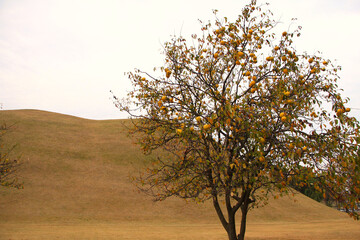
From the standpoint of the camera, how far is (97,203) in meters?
34.1

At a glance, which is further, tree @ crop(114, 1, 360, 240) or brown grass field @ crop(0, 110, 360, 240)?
brown grass field @ crop(0, 110, 360, 240)

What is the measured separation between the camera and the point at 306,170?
743 centimetres

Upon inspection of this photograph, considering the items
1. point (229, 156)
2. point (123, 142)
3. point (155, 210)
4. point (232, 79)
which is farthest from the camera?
point (123, 142)

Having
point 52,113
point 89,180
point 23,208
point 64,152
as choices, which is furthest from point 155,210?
point 52,113

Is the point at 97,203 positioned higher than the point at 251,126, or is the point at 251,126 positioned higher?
the point at 251,126

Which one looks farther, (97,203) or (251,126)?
(97,203)

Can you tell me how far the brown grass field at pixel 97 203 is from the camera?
27033 millimetres

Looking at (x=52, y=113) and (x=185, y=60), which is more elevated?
(x=52, y=113)

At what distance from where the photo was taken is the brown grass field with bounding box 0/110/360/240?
88.7 feet

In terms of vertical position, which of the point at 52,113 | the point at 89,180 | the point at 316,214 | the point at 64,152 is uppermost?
the point at 52,113

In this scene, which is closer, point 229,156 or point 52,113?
point 229,156

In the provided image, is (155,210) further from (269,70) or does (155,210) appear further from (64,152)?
(269,70)

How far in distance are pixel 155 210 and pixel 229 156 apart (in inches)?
1101

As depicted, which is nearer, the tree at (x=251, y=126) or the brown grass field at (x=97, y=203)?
the tree at (x=251, y=126)
